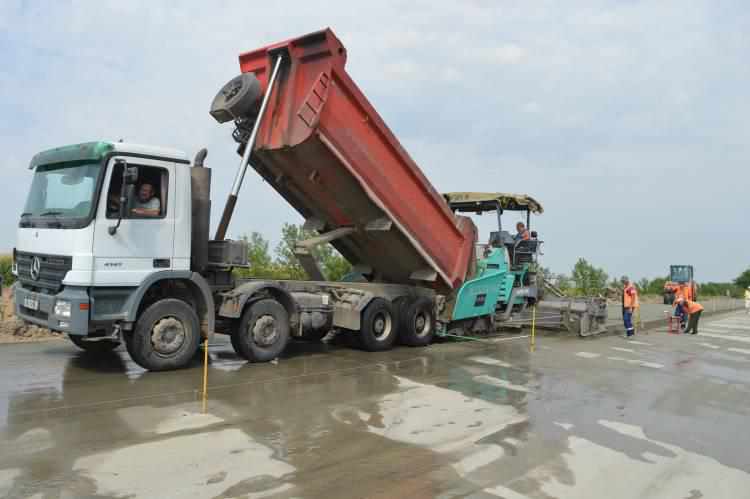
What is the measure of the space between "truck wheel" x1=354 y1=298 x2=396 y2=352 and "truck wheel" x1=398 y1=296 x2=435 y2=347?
0.23 metres

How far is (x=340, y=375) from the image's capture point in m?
8.15

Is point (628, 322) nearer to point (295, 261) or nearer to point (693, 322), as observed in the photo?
point (693, 322)

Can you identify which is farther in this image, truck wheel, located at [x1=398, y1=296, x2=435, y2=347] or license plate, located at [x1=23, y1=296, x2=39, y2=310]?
truck wheel, located at [x1=398, y1=296, x2=435, y2=347]

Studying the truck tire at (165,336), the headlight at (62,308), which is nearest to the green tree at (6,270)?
the headlight at (62,308)

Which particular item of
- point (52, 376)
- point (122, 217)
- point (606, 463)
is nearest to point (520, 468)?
point (606, 463)

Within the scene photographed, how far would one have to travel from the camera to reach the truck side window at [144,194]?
7.22 m

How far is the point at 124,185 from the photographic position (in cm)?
709

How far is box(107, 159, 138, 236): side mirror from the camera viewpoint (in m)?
7.03

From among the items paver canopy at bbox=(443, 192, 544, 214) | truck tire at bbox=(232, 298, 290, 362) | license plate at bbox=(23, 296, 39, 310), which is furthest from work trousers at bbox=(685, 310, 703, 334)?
license plate at bbox=(23, 296, 39, 310)

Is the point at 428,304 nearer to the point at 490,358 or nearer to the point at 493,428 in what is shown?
the point at 490,358

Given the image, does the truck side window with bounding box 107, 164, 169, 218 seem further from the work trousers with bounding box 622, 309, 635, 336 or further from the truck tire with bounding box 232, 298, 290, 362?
the work trousers with bounding box 622, 309, 635, 336

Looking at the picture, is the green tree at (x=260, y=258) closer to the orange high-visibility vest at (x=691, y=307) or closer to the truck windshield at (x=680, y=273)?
the orange high-visibility vest at (x=691, y=307)

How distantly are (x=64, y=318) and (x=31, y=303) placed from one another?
3.21 ft

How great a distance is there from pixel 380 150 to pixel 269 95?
1.86 meters
